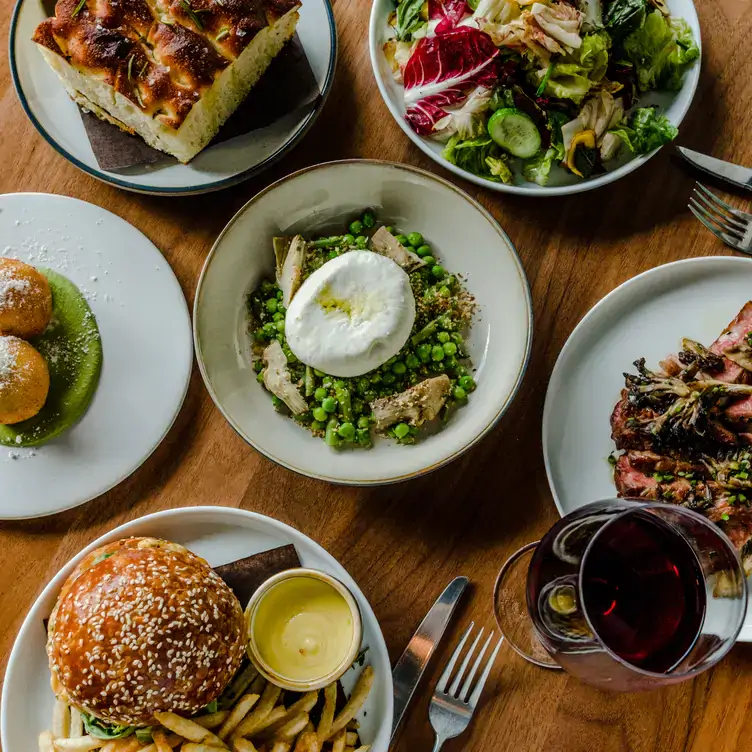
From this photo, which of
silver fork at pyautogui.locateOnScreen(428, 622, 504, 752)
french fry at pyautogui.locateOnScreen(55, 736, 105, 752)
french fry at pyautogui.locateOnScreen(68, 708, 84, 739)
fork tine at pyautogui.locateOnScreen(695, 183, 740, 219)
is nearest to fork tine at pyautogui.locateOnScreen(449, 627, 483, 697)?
silver fork at pyautogui.locateOnScreen(428, 622, 504, 752)

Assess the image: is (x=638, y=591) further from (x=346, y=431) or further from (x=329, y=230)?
(x=329, y=230)

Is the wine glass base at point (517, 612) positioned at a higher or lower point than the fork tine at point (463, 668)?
higher

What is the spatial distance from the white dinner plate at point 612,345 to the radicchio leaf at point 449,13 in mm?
1330

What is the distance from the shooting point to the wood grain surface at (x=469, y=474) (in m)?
3.11

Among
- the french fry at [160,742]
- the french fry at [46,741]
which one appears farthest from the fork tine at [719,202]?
the french fry at [46,741]

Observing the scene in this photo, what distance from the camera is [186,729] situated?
2.58 meters

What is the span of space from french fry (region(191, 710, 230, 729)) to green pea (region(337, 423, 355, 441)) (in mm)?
1169

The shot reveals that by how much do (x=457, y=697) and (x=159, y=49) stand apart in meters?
2.98

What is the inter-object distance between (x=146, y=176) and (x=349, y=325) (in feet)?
3.60

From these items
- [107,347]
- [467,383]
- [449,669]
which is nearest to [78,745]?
[449,669]

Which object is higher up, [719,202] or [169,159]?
[169,159]

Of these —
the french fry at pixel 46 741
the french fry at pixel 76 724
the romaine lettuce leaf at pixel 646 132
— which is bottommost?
the french fry at pixel 76 724

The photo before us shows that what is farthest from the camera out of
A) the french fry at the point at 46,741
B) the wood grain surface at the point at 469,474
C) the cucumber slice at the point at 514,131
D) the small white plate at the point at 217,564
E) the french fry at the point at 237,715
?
the wood grain surface at the point at 469,474

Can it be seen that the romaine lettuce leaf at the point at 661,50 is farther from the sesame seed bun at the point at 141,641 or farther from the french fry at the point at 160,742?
the french fry at the point at 160,742
